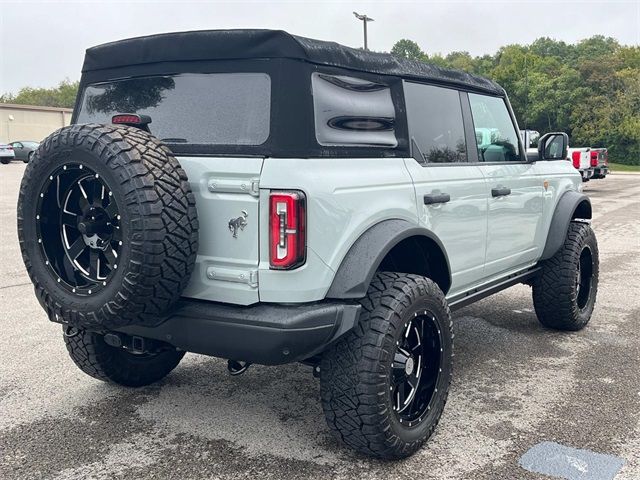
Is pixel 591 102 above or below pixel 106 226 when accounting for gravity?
above

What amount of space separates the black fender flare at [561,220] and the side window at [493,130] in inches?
26.2

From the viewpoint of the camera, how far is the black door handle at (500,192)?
411cm

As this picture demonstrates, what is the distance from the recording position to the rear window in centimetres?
290

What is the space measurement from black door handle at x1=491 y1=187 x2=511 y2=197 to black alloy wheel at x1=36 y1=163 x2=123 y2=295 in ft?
8.00

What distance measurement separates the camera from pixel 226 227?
278 centimetres

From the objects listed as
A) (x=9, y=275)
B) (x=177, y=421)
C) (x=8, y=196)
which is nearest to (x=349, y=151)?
(x=177, y=421)

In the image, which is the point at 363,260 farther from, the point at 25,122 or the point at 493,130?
the point at 25,122

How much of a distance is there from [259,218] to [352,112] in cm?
80

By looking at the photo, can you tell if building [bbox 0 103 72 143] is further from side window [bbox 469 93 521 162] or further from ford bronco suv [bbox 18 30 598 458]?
ford bronco suv [bbox 18 30 598 458]

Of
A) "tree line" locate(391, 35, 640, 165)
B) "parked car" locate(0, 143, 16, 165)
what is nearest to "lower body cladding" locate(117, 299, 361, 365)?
"parked car" locate(0, 143, 16, 165)

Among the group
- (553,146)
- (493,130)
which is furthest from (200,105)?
(553,146)

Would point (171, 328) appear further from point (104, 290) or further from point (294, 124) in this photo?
point (294, 124)

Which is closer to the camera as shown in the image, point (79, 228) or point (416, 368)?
point (79, 228)

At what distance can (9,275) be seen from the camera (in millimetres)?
7570
